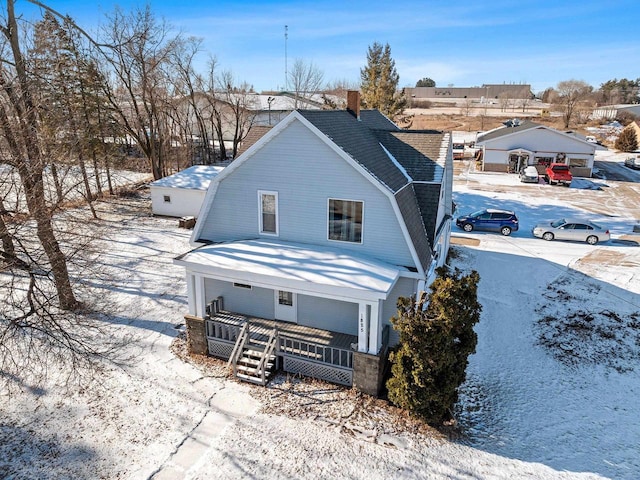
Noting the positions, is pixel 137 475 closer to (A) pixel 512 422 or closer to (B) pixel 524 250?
(A) pixel 512 422

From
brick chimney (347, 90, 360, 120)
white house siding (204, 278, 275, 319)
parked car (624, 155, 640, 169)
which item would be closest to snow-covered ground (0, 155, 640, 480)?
white house siding (204, 278, 275, 319)

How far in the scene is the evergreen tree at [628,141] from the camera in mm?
54344

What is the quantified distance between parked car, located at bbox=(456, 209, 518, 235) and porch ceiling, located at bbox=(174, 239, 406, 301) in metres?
16.1

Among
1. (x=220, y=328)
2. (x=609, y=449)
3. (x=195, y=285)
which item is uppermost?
(x=195, y=285)

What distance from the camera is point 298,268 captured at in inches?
442

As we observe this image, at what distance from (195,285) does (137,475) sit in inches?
201

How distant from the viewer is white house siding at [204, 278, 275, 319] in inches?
525

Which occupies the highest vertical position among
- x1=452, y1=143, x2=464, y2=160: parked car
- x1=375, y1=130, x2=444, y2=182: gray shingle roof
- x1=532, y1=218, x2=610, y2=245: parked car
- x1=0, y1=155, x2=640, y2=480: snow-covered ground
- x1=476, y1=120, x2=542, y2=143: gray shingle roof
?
x1=476, y1=120, x2=542, y2=143: gray shingle roof

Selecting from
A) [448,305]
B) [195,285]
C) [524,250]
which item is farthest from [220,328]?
[524,250]

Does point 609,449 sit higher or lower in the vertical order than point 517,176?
lower

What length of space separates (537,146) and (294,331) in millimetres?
38843

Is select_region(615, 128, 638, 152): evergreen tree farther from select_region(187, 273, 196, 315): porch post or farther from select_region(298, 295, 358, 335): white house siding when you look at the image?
select_region(187, 273, 196, 315): porch post

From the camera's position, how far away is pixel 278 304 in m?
13.2

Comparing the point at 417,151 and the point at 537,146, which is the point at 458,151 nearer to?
the point at 537,146
